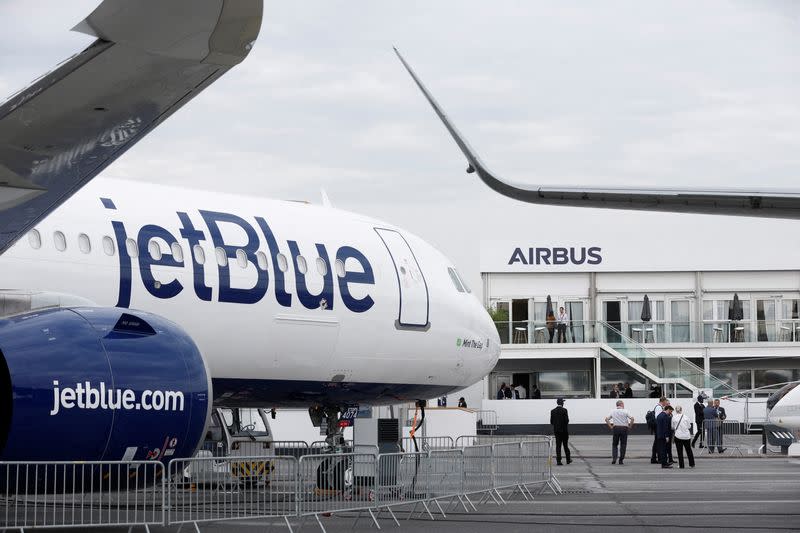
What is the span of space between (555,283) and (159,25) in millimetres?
49099

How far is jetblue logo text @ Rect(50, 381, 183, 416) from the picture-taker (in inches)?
387

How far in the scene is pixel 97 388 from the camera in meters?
10.0

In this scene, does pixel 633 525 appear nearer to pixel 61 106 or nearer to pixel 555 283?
pixel 61 106

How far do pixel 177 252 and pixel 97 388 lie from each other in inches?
136

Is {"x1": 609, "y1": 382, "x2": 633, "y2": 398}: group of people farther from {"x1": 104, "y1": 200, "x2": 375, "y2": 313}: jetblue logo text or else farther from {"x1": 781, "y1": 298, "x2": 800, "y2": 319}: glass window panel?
{"x1": 104, "y1": 200, "x2": 375, "y2": 313}: jetblue logo text

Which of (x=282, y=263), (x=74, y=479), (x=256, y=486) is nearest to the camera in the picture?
(x=74, y=479)

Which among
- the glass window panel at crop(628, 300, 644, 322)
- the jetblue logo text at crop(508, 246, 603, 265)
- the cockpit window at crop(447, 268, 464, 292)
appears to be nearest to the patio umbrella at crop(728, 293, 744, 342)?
the glass window panel at crop(628, 300, 644, 322)

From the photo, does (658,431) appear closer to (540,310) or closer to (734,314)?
(734,314)

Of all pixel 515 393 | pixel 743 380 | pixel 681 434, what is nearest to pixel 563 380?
pixel 515 393

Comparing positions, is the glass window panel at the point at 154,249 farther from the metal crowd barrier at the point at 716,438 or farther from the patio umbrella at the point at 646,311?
the patio umbrella at the point at 646,311

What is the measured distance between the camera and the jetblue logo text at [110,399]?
9.83 metres

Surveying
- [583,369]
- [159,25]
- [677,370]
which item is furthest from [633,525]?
[583,369]

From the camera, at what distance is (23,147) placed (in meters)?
7.98

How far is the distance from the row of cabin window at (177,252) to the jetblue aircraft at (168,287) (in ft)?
0.06
